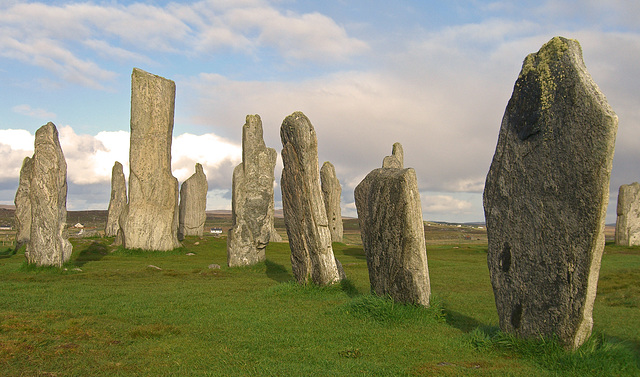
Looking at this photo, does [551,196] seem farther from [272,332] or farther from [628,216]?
[628,216]

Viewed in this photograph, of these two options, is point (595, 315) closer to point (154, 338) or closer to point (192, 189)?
point (154, 338)

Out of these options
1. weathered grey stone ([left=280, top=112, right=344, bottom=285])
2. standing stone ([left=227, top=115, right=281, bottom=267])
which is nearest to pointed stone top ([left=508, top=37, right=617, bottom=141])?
weathered grey stone ([left=280, top=112, right=344, bottom=285])

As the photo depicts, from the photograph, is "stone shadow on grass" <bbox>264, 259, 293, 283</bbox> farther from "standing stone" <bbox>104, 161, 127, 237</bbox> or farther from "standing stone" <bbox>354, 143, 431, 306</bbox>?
"standing stone" <bbox>104, 161, 127, 237</bbox>

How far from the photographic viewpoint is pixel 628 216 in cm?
2753

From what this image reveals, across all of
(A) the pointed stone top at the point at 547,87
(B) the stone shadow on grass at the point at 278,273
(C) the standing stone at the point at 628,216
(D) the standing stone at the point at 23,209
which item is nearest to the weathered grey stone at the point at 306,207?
(B) the stone shadow on grass at the point at 278,273

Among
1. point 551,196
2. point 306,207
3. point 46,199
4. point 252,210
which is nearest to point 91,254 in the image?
point 46,199

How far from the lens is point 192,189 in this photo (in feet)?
113

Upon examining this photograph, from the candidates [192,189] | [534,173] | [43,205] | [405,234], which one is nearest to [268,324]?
[405,234]

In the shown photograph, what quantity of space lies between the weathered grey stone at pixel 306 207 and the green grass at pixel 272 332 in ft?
1.68

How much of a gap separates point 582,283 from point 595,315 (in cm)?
394

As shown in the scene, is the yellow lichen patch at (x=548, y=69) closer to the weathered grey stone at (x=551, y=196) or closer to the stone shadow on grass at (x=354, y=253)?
the weathered grey stone at (x=551, y=196)

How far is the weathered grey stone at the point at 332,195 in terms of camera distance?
32250 mm

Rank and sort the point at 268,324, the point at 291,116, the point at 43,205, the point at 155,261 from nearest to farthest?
the point at 268,324
the point at 291,116
the point at 43,205
the point at 155,261

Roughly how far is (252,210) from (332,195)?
54.2ft
